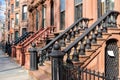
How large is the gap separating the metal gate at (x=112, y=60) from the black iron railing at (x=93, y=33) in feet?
2.22

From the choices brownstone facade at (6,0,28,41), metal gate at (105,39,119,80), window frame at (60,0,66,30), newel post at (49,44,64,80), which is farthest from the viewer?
brownstone facade at (6,0,28,41)

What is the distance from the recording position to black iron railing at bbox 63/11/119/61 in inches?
351

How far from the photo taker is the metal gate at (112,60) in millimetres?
9849

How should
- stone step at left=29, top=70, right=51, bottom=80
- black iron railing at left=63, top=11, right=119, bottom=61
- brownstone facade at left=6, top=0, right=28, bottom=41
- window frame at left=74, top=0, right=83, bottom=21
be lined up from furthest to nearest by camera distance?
1. brownstone facade at left=6, top=0, right=28, bottom=41
2. window frame at left=74, top=0, right=83, bottom=21
3. stone step at left=29, top=70, right=51, bottom=80
4. black iron railing at left=63, top=11, right=119, bottom=61

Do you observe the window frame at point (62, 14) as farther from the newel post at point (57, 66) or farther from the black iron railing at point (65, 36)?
the newel post at point (57, 66)

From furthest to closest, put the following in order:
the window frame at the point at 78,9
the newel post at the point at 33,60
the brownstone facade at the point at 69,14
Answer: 1. the window frame at the point at 78,9
2. the newel post at the point at 33,60
3. the brownstone facade at the point at 69,14

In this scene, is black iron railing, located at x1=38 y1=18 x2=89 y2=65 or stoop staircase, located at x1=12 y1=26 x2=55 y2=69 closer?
black iron railing, located at x1=38 y1=18 x2=89 y2=65

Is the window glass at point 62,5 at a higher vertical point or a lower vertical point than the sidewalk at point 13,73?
higher

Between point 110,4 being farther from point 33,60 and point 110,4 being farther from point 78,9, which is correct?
point 33,60

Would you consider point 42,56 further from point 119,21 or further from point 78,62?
point 119,21

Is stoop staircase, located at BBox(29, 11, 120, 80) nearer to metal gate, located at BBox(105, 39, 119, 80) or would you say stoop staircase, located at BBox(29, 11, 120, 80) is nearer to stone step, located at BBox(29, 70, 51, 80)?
stone step, located at BBox(29, 70, 51, 80)

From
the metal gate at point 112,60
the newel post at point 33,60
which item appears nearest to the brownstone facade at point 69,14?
the metal gate at point 112,60

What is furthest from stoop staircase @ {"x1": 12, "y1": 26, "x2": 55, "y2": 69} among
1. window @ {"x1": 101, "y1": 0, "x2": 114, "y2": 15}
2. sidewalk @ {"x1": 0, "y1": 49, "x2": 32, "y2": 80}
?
window @ {"x1": 101, "y1": 0, "x2": 114, "y2": 15}

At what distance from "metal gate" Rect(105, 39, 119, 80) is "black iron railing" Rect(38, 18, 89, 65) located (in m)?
2.46
